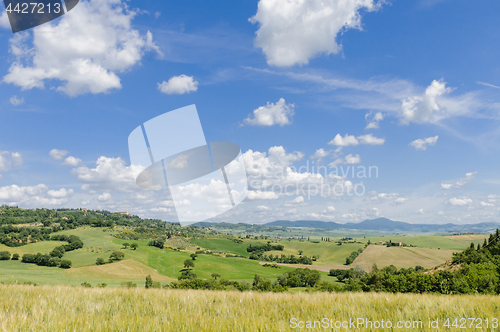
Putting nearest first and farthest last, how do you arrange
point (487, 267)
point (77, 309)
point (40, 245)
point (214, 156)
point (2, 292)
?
point (77, 309), point (2, 292), point (214, 156), point (487, 267), point (40, 245)

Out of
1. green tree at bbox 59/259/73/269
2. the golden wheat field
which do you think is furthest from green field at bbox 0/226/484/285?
the golden wheat field

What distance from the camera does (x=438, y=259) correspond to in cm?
13512

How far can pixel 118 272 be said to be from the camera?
137 m

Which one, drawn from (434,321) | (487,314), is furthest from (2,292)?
(487,314)

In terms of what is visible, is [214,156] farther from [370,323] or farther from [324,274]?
[324,274]

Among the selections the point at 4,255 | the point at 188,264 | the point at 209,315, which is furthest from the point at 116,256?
the point at 209,315

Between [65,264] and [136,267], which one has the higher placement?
[65,264]

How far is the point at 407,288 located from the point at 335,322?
67.5m

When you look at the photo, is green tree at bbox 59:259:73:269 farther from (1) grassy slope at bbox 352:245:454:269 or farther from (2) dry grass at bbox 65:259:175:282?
(1) grassy slope at bbox 352:245:454:269

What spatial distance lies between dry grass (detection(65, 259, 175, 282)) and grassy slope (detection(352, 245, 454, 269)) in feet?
362

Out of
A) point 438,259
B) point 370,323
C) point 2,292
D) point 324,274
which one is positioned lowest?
point 324,274

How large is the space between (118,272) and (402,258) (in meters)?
148

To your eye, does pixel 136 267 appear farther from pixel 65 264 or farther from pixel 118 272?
pixel 65 264

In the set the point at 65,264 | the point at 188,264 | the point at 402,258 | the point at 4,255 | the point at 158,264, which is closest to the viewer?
the point at 402,258
